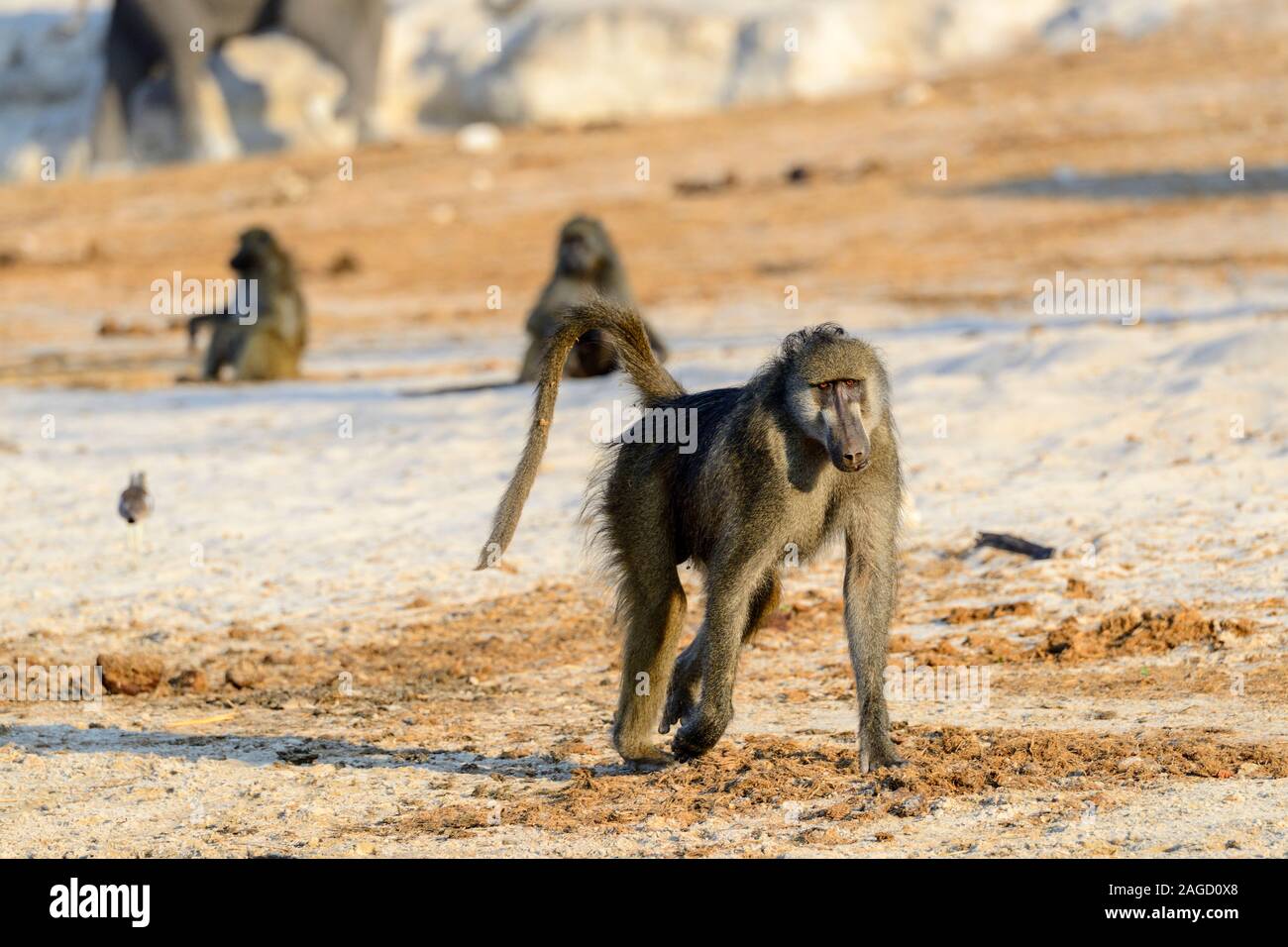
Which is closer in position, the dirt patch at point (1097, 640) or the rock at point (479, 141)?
the dirt patch at point (1097, 640)

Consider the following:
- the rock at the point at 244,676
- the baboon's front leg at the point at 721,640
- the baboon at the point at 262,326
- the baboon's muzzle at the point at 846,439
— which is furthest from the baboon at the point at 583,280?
the baboon's muzzle at the point at 846,439

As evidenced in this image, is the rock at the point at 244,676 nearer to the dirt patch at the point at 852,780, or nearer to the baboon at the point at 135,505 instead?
the baboon at the point at 135,505

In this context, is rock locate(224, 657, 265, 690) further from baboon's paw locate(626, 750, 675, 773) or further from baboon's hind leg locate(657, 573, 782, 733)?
baboon's paw locate(626, 750, 675, 773)

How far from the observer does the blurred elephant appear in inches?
1094

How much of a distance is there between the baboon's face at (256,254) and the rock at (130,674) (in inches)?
288

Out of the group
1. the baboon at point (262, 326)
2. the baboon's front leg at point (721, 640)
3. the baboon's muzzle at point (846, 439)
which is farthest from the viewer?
the baboon at point (262, 326)

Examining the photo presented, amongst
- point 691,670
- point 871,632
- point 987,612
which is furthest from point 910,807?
point 987,612

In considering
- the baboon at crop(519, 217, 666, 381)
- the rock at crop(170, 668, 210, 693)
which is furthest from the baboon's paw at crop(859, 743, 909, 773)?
the baboon at crop(519, 217, 666, 381)

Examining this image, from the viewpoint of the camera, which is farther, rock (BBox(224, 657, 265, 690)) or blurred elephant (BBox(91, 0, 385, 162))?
blurred elephant (BBox(91, 0, 385, 162))

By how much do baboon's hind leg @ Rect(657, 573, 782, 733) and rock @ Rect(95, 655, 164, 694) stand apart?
2097mm

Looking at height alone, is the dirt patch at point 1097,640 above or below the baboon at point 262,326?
below

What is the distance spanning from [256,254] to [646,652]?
358 inches

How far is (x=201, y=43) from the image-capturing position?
2712 centimetres

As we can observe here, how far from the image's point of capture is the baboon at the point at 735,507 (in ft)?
16.7
